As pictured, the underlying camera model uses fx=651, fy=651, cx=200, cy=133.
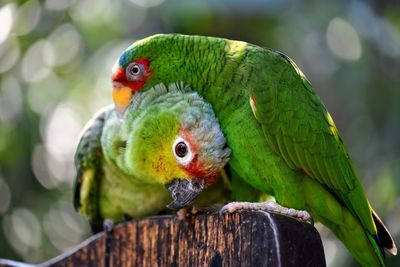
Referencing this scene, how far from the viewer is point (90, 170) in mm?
3117

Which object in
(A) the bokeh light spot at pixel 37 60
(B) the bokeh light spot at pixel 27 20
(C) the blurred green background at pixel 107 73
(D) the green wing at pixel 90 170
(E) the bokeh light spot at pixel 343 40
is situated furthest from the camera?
(A) the bokeh light spot at pixel 37 60

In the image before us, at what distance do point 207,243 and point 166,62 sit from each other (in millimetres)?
1140

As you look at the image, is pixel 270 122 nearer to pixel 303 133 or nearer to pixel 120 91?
pixel 303 133

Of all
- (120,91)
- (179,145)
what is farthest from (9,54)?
(179,145)

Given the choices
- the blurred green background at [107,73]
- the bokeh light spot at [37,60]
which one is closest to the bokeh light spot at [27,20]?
the blurred green background at [107,73]

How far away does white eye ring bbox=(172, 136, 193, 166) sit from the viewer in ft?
7.77

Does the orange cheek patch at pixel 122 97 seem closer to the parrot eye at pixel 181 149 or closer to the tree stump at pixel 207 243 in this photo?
the parrot eye at pixel 181 149

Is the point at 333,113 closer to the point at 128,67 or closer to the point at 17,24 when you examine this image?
the point at 17,24

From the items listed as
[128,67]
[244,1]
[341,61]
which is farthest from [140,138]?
[341,61]

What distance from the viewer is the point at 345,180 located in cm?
261

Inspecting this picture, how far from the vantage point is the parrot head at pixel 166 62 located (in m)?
2.63

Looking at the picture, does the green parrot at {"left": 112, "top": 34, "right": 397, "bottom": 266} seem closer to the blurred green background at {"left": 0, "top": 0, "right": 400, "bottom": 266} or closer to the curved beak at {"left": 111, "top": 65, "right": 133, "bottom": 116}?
the curved beak at {"left": 111, "top": 65, "right": 133, "bottom": 116}

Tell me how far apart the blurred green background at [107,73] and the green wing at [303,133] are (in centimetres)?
168

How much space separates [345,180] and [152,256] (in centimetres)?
107
